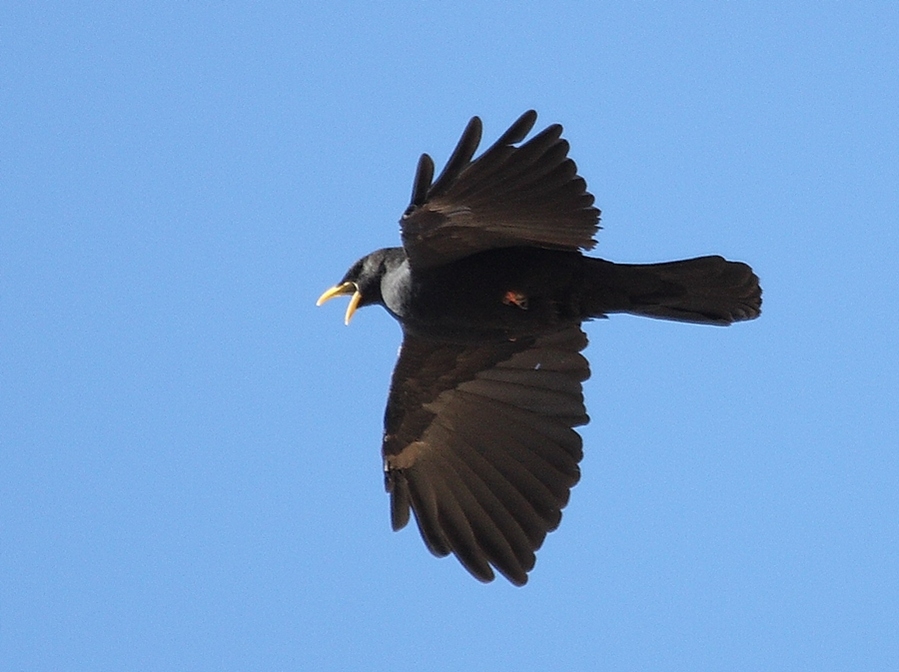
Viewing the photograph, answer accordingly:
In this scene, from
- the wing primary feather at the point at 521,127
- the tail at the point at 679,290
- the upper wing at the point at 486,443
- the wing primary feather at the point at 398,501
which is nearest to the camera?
the wing primary feather at the point at 521,127

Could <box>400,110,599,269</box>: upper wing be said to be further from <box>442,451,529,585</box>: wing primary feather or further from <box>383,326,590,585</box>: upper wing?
<box>442,451,529,585</box>: wing primary feather

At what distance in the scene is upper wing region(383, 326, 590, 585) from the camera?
1121cm

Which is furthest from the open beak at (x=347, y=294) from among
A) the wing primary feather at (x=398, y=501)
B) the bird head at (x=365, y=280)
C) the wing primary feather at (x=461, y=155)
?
the wing primary feather at (x=461, y=155)

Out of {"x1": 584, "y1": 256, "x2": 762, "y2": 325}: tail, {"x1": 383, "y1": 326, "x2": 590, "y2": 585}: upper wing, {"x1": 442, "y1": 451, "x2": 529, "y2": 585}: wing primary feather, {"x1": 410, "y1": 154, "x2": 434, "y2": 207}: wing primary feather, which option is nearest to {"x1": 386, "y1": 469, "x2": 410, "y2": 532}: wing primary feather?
{"x1": 383, "y1": 326, "x2": 590, "y2": 585}: upper wing

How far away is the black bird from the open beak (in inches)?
0.7

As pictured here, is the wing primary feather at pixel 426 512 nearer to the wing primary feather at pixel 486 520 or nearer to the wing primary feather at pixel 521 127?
the wing primary feather at pixel 486 520

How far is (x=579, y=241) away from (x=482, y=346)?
1980 mm

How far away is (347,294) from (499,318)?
5.41 ft

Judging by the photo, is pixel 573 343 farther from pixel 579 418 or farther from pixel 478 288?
pixel 478 288

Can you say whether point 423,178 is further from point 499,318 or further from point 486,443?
point 486,443

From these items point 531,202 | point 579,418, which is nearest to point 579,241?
point 531,202

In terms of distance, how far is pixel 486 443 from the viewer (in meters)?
11.7

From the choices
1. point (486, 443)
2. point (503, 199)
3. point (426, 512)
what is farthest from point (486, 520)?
point (503, 199)

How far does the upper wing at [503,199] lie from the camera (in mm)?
9398
